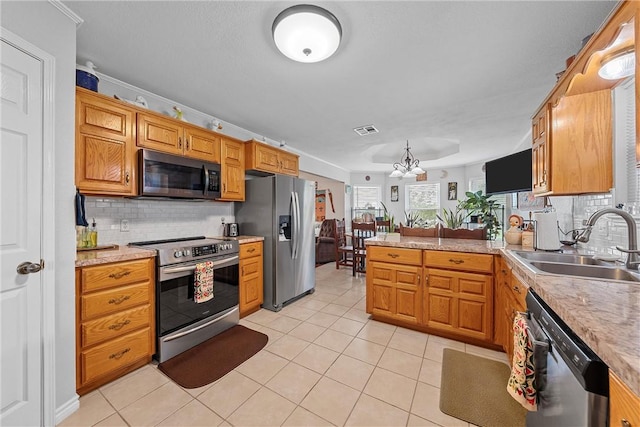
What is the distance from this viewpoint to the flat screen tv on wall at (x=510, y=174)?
123 inches

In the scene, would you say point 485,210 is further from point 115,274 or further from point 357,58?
point 115,274

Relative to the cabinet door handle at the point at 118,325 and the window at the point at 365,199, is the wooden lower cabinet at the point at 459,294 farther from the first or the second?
the window at the point at 365,199

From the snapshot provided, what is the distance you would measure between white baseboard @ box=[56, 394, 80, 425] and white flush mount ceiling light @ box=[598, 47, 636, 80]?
356cm

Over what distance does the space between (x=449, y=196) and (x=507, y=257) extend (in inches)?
203

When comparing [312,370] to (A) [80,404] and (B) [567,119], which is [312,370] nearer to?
(A) [80,404]

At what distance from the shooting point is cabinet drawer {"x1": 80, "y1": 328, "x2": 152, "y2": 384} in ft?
5.39

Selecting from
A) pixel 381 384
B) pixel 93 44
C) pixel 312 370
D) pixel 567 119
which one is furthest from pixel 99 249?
pixel 567 119

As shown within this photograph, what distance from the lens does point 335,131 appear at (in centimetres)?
375

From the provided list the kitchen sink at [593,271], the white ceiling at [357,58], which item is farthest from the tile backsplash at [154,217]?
the kitchen sink at [593,271]

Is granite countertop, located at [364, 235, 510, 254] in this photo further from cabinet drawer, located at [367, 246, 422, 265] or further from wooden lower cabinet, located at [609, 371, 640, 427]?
wooden lower cabinet, located at [609, 371, 640, 427]

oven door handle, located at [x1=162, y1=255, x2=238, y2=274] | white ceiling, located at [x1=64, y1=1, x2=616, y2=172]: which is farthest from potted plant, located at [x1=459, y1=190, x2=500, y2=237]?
oven door handle, located at [x1=162, y1=255, x2=238, y2=274]

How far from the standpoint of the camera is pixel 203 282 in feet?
7.47

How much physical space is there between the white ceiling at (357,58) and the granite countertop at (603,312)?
1589 millimetres

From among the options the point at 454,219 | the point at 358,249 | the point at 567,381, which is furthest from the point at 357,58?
the point at 454,219
